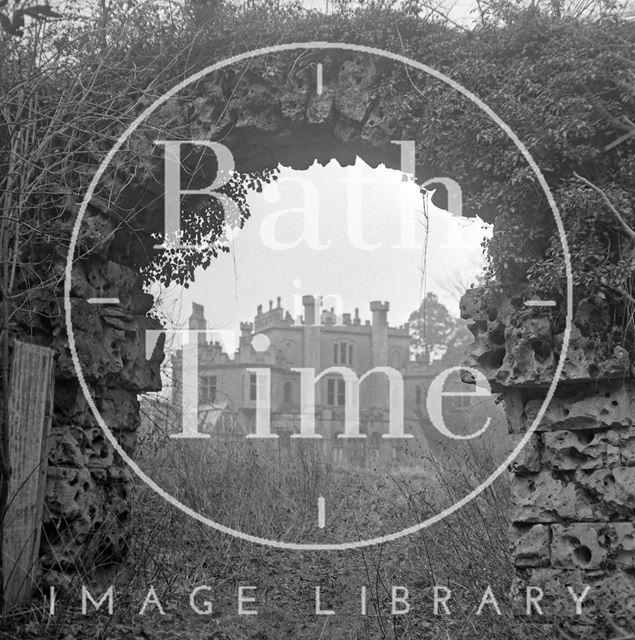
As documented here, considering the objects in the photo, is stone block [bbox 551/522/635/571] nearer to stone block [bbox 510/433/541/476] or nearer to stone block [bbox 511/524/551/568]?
stone block [bbox 511/524/551/568]

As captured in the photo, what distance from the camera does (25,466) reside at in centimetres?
496

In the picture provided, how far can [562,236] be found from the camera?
4.74 m

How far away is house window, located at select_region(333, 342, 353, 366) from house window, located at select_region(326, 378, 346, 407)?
178cm

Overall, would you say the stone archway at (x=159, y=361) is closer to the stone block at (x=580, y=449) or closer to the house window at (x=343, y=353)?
the stone block at (x=580, y=449)

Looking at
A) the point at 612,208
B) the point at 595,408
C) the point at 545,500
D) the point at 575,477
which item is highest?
the point at 612,208

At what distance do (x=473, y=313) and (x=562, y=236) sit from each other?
785 millimetres

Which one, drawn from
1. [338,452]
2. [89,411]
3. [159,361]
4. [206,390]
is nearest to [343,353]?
[338,452]

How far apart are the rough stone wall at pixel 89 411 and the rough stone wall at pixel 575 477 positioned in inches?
109

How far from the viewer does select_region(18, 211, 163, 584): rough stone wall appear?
17.4 feet

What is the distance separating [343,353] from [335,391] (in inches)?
101

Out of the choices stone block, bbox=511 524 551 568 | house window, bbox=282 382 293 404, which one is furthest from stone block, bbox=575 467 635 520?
house window, bbox=282 382 293 404

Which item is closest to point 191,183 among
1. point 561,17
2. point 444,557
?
point 561,17

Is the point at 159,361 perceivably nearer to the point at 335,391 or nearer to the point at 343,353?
the point at 343,353

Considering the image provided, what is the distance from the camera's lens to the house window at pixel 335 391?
3472 centimetres
